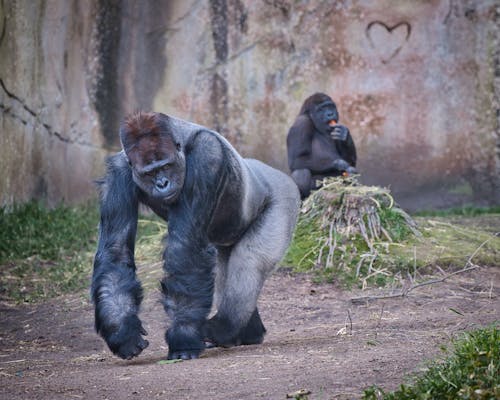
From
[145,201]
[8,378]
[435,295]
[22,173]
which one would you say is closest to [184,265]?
[145,201]

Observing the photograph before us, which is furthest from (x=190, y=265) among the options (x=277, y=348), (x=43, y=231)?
(x=43, y=231)

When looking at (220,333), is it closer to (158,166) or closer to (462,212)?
(158,166)

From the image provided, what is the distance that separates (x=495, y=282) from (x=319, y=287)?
3.94 ft

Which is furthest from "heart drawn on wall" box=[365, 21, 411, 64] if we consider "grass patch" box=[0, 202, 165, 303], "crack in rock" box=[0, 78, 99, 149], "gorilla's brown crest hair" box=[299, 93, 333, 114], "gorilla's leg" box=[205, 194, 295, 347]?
"gorilla's leg" box=[205, 194, 295, 347]

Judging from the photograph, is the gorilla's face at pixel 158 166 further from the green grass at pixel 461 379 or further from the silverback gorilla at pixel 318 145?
the silverback gorilla at pixel 318 145

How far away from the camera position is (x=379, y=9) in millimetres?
10664

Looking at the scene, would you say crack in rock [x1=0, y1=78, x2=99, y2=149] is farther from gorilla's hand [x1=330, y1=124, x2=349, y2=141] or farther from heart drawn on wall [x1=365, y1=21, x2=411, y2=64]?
heart drawn on wall [x1=365, y1=21, x2=411, y2=64]

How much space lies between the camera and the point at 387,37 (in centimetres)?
1068

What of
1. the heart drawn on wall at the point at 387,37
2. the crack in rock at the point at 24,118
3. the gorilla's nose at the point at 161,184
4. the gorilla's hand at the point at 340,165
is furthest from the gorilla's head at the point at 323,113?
the gorilla's nose at the point at 161,184

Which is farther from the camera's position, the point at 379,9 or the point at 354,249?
the point at 379,9

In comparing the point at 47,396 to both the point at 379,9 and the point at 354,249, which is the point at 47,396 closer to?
the point at 354,249

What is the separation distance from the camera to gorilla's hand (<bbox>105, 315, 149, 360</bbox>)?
3939mm

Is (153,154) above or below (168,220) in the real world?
above

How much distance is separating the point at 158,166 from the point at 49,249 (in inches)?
157
